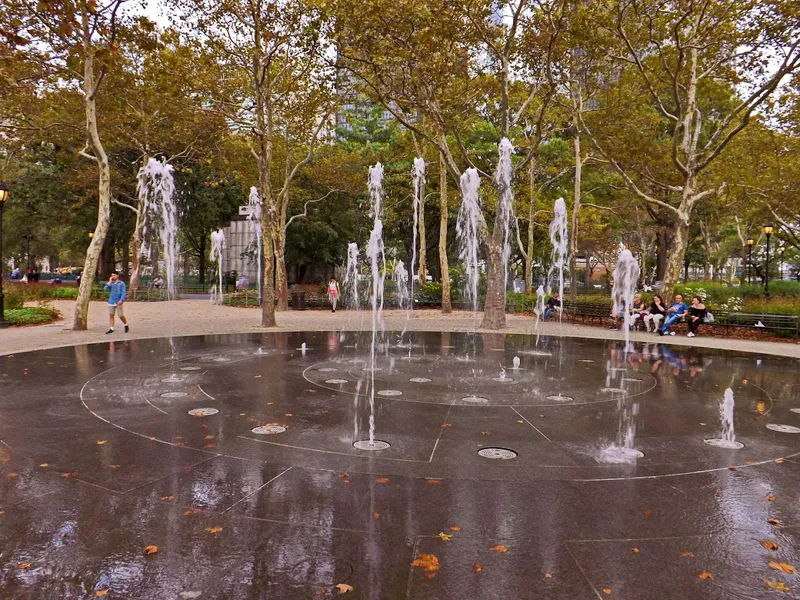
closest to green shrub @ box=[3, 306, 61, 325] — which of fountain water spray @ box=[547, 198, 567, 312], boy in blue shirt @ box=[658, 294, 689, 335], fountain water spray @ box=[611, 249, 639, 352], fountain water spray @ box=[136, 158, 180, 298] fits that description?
fountain water spray @ box=[136, 158, 180, 298]

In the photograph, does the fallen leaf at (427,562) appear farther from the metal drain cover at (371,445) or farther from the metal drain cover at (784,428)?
the metal drain cover at (784,428)

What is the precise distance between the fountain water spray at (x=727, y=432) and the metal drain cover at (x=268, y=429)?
449 cm

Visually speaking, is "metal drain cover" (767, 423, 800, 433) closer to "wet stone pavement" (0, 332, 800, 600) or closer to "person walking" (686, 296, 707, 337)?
"wet stone pavement" (0, 332, 800, 600)

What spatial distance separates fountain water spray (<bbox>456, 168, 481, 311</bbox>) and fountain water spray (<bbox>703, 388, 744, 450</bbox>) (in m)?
11.4

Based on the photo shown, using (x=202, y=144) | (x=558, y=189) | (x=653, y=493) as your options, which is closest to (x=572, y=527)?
(x=653, y=493)

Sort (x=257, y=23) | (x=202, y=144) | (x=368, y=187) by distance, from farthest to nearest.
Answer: (x=368, y=187)
(x=202, y=144)
(x=257, y=23)

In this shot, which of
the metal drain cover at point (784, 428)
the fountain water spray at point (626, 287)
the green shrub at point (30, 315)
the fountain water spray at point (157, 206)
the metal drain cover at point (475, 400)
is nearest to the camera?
the metal drain cover at point (784, 428)

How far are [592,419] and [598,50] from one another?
14.6 m

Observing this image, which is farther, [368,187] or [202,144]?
[368,187]

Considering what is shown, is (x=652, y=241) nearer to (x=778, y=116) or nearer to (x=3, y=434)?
(x=778, y=116)

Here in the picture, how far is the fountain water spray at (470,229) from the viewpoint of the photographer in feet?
60.5

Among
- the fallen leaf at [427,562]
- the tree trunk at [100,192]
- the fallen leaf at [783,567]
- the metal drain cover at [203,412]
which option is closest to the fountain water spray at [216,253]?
the tree trunk at [100,192]

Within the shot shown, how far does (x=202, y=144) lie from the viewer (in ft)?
91.4

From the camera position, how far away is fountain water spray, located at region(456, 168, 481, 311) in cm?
1845
